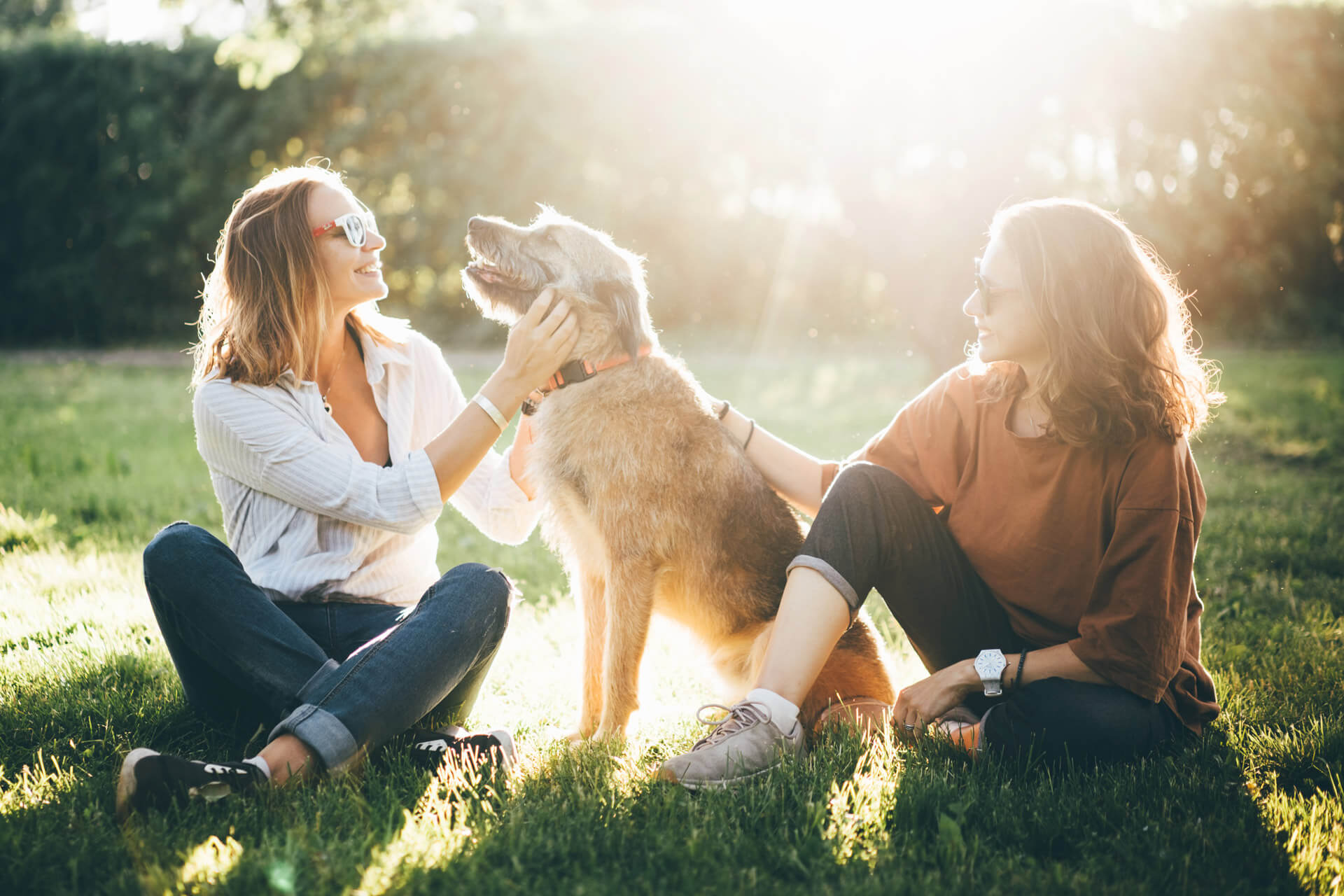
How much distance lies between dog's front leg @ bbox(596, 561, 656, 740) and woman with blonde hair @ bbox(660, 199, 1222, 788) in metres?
0.52

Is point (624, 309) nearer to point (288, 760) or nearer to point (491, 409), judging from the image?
point (491, 409)

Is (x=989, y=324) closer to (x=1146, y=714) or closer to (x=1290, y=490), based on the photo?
(x=1146, y=714)

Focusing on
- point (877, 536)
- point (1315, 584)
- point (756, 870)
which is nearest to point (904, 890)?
point (756, 870)

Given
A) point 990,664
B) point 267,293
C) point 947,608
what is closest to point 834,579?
point 947,608

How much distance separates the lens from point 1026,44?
9.29 metres

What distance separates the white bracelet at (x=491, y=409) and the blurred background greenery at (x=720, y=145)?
7.02 meters

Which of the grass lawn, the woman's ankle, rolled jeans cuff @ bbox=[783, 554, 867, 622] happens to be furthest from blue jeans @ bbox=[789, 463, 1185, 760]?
the woman's ankle

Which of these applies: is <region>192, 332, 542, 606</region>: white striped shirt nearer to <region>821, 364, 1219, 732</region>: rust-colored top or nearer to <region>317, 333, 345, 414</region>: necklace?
<region>317, 333, 345, 414</region>: necklace

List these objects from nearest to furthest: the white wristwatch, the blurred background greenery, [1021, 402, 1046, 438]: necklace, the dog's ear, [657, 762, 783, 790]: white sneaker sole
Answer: [657, 762, 783, 790]: white sneaker sole < the white wristwatch < [1021, 402, 1046, 438]: necklace < the dog's ear < the blurred background greenery

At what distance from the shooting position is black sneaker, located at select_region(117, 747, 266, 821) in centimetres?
223

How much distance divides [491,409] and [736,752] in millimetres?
1246

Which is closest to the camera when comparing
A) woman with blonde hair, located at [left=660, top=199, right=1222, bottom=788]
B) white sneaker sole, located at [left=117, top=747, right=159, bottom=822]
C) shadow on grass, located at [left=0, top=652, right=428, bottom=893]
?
shadow on grass, located at [left=0, top=652, right=428, bottom=893]

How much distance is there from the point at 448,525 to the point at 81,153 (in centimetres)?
1126

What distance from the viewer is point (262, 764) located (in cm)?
236
